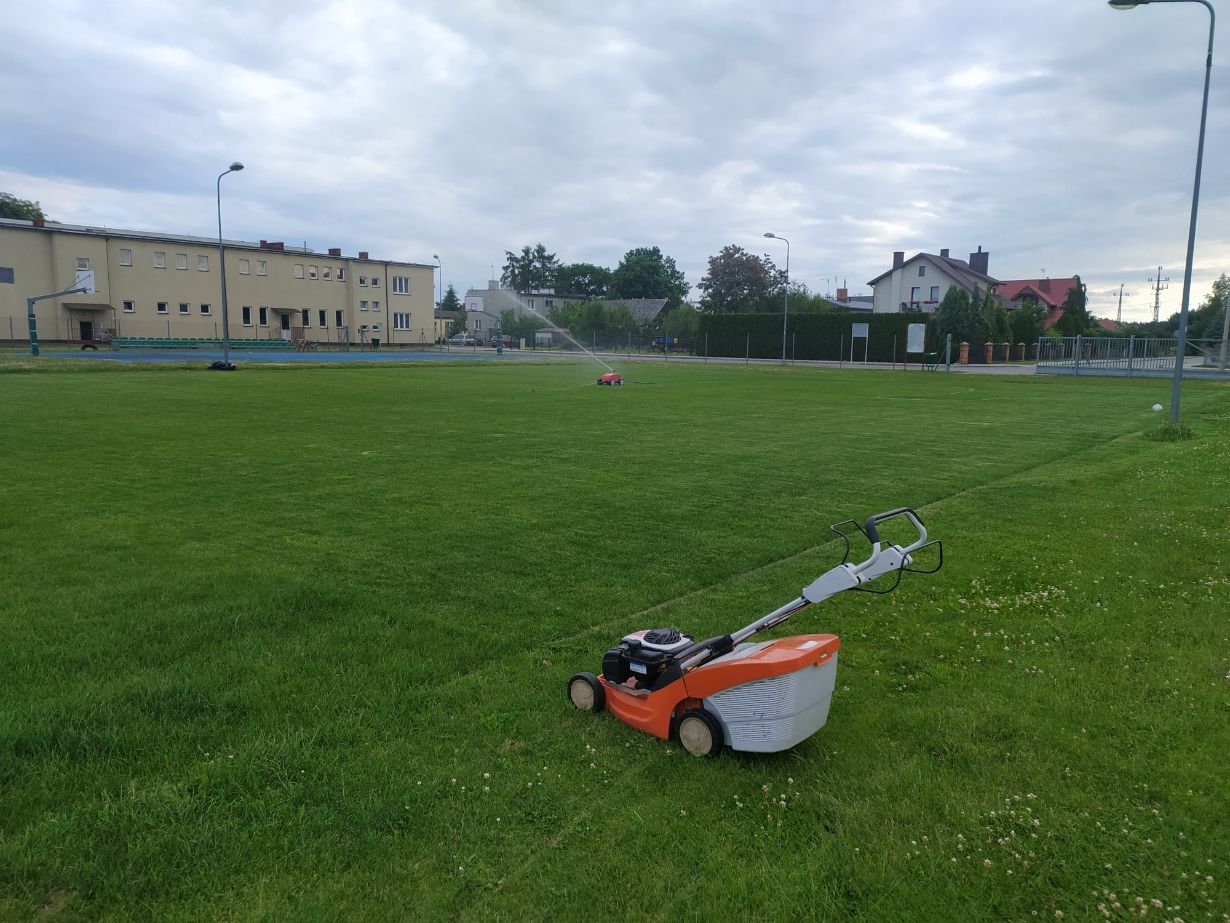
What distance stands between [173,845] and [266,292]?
6871cm

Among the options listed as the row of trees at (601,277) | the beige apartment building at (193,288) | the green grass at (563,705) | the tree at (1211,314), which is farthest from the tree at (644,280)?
the green grass at (563,705)

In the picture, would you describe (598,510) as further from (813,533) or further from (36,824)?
(36,824)

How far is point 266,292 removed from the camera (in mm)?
64688

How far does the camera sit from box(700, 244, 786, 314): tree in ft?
278

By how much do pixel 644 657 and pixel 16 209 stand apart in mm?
99189

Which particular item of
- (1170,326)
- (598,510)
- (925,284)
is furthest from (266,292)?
(1170,326)

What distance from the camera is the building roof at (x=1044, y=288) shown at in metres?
91.2

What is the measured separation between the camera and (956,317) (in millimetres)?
57469

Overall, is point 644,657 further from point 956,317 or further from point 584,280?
point 584,280

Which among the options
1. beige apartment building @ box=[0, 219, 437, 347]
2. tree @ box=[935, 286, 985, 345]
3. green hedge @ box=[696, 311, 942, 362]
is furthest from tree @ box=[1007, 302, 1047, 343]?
beige apartment building @ box=[0, 219, 437, 347]

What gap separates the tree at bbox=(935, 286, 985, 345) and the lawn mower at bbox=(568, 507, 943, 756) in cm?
5813

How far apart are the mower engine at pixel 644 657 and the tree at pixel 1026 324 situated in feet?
235

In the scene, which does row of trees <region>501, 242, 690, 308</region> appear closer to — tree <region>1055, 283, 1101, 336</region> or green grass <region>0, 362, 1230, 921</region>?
tree <region>1055, 283, 1101, 336</region>

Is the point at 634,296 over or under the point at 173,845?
over
